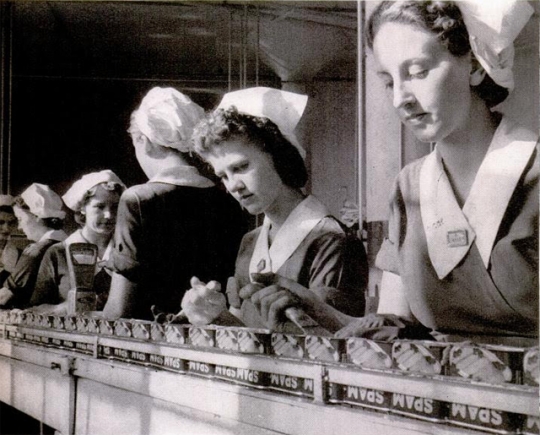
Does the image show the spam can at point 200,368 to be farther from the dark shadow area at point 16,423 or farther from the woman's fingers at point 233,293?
the dark shadow area at point 16,423

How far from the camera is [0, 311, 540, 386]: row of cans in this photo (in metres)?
1.53

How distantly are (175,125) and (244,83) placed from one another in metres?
0.30

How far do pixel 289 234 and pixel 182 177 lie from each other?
1.53ft

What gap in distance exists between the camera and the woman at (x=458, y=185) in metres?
1.61

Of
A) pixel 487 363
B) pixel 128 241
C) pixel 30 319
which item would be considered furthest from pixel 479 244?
pixel 30 319

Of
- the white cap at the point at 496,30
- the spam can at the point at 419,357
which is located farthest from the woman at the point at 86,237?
the white cap at the point at 496,30

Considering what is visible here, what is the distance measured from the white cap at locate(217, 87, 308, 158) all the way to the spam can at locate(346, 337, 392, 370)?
52 cm

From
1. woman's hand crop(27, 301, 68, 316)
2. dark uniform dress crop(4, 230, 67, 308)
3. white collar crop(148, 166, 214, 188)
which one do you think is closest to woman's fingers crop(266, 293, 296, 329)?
white collar crop(148, 166, 214, 188)

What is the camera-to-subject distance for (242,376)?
2061 mm

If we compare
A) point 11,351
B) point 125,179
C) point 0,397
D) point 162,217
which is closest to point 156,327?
point 162,217

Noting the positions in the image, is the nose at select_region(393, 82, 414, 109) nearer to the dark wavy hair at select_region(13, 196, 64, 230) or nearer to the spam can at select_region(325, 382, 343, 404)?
the spam can at select_region(325, 382, 343, 404)

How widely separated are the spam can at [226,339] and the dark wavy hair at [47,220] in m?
1.00

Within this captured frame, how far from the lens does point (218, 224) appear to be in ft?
7.73

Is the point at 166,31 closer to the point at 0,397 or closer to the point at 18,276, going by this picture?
the point at 18,276
